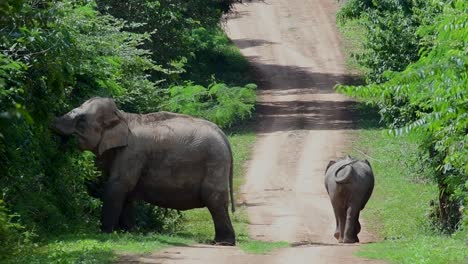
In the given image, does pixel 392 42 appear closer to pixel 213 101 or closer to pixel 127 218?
pixel 213 101

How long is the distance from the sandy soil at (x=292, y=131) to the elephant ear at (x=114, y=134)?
298 centimetres

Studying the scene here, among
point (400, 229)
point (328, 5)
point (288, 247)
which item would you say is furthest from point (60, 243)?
point (328, 5)

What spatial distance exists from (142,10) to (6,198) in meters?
19.9

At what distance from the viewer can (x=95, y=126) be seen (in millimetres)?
21516

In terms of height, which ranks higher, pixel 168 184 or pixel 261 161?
pixel 168 184

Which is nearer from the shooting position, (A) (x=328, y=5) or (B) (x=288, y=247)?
(B) (x=288, y=247)

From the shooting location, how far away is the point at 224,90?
128ft

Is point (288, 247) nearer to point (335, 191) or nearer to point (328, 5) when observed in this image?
point (335, 191)

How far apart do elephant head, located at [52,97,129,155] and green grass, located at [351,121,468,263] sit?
14.8ft

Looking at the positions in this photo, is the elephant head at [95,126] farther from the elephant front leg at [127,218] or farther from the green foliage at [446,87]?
the green foliage at [446,87]

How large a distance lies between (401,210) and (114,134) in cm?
968

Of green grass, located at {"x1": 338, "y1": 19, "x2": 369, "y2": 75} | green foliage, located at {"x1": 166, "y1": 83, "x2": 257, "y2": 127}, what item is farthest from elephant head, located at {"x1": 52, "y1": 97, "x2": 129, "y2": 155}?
green grass, located at {"x1": 338, "y1": 19, "x2": 369, "y2": 75}

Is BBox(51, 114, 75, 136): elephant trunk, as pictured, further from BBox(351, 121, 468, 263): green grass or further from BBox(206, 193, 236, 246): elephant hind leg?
BBox(351, 121, 468, 263): green grass

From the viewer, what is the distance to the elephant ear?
2169 centimetres
